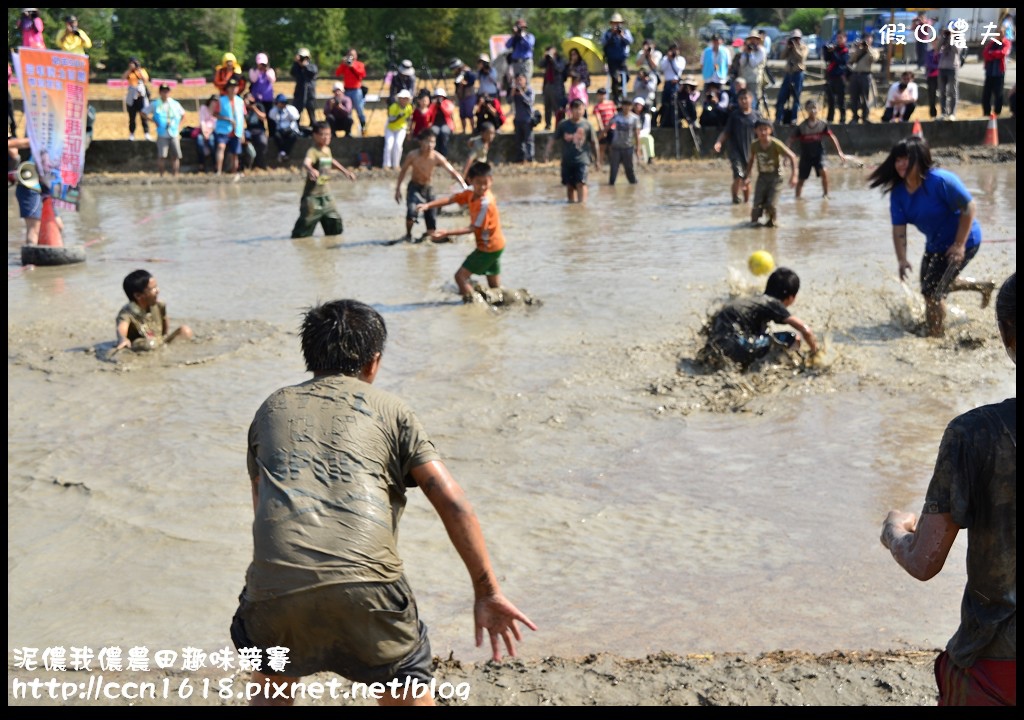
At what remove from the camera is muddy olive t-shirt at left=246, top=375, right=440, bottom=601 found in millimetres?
3410

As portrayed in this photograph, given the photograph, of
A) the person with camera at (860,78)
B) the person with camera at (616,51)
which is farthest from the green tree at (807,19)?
the person with camera at (616,51)

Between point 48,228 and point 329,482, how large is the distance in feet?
39.3

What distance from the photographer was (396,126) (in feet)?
76.8

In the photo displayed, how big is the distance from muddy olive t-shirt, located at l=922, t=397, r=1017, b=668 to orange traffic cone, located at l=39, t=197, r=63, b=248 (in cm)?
1301

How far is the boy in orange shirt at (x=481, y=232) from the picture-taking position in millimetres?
11375

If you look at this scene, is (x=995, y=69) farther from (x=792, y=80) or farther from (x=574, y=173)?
(x=574, y=173)

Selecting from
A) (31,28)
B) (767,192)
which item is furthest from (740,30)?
(767,192)

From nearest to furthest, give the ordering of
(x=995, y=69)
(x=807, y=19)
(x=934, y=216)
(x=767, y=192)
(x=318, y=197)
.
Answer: (x=934, y=216) → (x=767, y=192) → (x=318, y=197) → (x=995, y=69) → (x=807, y=19)

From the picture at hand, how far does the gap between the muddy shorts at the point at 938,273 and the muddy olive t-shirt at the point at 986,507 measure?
21.8ft

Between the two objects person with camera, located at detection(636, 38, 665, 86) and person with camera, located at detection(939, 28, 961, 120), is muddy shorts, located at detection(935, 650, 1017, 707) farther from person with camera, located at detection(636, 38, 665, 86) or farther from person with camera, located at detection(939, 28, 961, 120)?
person with camera, located at detection(636, 38, 665, 86)

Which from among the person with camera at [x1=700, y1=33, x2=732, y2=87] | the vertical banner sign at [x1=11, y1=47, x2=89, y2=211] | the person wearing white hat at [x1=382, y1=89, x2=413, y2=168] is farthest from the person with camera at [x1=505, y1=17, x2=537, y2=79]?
the vertical banner sign at [x1=11, y1=47, x2=89, y2=211]

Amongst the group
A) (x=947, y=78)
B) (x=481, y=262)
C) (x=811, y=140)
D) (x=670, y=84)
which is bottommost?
(x=481, y=262)

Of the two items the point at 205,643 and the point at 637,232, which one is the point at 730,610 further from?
the point at 637,232

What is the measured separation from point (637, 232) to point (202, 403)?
8487mm
